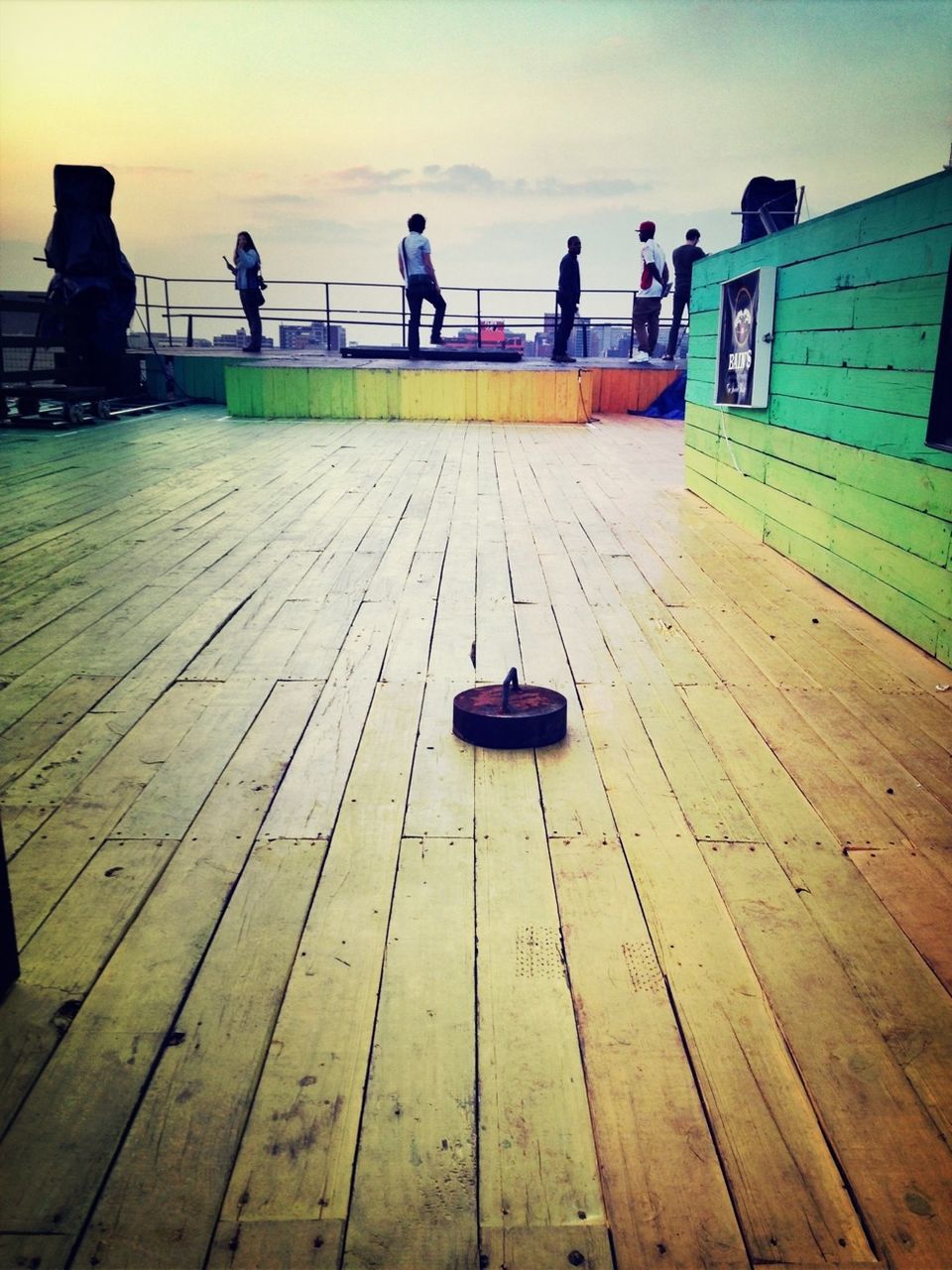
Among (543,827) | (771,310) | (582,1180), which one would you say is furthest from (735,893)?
(771,310)

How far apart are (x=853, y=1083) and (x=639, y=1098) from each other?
0.86 feet

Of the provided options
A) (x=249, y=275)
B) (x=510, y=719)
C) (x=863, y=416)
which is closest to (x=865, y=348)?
(x=863, y=416)

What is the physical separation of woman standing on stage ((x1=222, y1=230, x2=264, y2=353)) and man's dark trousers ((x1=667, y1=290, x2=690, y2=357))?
529cm

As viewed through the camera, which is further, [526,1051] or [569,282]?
[569,282]

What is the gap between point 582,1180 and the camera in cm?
92

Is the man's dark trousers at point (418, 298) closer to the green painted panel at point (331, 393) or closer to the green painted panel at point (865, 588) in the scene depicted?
the green painted panel at point (331, 393)

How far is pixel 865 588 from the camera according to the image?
3123 millimetres

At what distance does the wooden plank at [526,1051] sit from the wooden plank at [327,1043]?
0.15m

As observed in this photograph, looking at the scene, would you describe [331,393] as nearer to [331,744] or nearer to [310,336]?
[310,336]

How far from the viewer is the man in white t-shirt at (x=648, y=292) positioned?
10.2 metres

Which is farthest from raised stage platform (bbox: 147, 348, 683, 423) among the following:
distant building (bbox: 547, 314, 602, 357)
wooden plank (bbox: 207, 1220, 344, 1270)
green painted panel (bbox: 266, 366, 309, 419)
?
wooden plank (bbox: 207, 1220, 344, 1270)

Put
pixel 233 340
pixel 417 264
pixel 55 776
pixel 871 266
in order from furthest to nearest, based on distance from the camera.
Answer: pixel 233 340, pixel 417 264, pixel 871 266, pixel 55 776

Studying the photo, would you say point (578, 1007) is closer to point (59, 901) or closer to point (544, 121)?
point (59, 901)

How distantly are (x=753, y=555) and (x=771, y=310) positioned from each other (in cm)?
113
